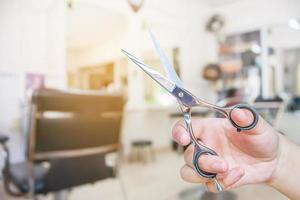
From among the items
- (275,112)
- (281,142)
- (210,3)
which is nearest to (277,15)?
(210,3)

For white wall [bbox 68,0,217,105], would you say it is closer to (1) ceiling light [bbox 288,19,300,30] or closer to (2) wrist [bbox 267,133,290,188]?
(1) ceiling light [bbox 288,19,300,30]

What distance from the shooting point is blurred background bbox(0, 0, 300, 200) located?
1.10 meters

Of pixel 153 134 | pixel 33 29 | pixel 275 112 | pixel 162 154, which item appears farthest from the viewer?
pixel 153 134

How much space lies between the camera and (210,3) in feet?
14.6

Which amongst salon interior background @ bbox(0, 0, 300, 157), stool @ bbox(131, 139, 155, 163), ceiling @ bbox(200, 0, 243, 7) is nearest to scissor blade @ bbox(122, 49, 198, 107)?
salon interior background @ bbox(0, 0, 300, 157)

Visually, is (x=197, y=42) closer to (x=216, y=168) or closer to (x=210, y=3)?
(x=210, y=3)

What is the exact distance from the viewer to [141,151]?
326 centimetres

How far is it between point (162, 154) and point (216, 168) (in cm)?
306

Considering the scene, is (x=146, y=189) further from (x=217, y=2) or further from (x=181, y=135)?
(x=217, y=2)

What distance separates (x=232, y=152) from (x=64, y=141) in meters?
0.79

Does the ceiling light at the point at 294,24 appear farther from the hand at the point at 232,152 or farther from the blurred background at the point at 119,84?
the hand at the point at 232,152

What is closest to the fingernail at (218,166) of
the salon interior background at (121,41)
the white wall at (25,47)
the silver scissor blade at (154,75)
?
the silver scissor blade at (154,75)

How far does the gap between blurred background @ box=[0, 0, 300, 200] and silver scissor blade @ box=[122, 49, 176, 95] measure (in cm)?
18

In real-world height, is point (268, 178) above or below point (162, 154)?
above
